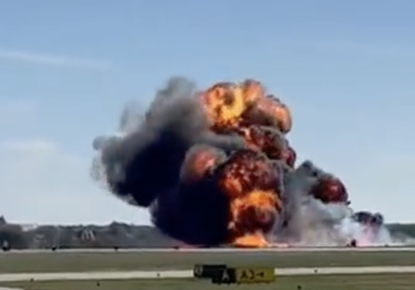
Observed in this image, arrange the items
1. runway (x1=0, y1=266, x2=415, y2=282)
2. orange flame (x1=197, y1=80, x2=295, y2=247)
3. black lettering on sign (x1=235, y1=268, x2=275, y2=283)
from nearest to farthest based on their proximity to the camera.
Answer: black lettering on sign (x1=235, y1=268, x2=275, y2=283) < runway (x1=0, y1=266, x2=415, y2=282) < orange flame (x1=197, y1=80, x2=295, y2=247)

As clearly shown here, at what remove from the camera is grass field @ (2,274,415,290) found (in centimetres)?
7775

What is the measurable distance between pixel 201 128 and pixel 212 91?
20.8 ft

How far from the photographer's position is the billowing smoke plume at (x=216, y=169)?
175 metres

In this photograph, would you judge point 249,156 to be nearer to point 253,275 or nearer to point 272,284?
point 253,275

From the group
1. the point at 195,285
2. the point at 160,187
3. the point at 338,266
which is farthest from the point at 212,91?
the point at 195,285

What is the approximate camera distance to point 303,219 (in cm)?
19425

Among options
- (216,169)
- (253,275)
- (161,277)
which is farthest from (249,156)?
(253,275)

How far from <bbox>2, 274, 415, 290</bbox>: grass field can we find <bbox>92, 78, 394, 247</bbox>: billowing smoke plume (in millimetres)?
85155

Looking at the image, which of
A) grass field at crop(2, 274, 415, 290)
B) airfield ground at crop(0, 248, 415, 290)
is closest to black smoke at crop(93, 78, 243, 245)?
airfield ground at crop(0, 248, 415, 290)

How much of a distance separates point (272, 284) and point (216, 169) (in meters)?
93.2

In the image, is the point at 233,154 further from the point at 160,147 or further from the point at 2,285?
the point at 2,285

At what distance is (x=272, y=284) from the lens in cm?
8275

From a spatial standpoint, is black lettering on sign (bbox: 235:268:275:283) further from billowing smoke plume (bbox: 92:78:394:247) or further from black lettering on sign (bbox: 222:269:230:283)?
billowing smoke plume (bbox: 92:78:394:247)

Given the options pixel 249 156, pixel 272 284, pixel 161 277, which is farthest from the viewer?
pixel 249 156
